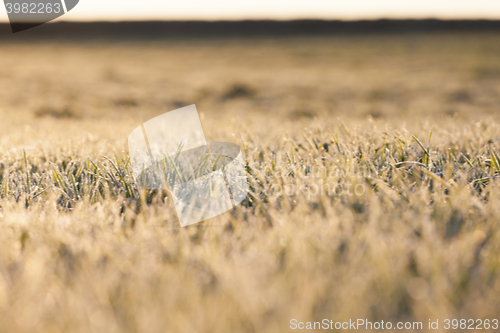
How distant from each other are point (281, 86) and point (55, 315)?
17.2m

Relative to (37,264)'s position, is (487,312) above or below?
below

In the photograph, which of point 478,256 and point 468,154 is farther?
point 468,154

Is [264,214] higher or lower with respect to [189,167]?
lower

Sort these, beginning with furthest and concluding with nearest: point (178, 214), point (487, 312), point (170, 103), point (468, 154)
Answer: point (170, 103) → point (468, 154) → point (178, 214) → point (487, 312)

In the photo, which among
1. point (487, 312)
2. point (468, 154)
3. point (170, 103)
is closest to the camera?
point (487, 312)

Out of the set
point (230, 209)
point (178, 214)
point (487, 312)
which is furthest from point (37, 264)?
point (487, 312)

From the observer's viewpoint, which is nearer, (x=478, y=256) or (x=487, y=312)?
Result: (x=487, y=312)

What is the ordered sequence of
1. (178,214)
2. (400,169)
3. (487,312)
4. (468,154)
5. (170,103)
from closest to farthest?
1. (487,312)
2. (178,214)
3. (400,169)
4. (468,154)
5. (170,103)

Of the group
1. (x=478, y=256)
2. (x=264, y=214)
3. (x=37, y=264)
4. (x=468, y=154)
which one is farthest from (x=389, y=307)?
(x=468, y=154)

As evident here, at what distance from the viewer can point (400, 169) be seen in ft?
6.31

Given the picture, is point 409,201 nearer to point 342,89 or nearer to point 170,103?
point 170,103

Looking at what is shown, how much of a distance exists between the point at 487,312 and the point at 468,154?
1.60 m

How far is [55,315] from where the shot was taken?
915mm

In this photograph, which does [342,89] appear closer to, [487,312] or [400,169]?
[400,169]
